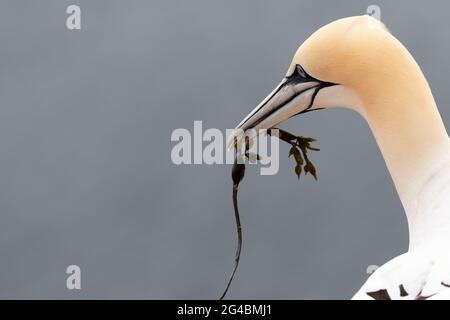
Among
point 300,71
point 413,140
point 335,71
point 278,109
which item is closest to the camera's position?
point 413,140

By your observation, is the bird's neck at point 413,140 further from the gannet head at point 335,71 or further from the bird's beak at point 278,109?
the bird's beak at point 278,109

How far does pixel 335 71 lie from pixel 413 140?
557mm

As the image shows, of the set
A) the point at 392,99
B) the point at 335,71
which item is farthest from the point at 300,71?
the point at 392,99

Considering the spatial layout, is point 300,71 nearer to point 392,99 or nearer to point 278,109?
point 278,109

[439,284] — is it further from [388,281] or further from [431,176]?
[431,176]

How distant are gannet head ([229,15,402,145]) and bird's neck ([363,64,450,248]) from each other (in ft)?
0.34

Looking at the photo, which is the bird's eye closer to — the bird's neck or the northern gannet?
the northern gannet

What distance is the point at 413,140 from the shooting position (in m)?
6.18

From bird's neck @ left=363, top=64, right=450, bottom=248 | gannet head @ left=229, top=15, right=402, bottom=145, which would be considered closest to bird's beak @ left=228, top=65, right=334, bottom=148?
gannet head @ left=229, top=15, right=402, bottom=145

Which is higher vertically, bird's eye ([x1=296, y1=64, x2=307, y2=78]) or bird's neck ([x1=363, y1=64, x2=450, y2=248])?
bird's eye ([x1=296, y1=64, x2=307, y2=78])

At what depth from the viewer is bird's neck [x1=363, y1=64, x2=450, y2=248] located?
613 cm

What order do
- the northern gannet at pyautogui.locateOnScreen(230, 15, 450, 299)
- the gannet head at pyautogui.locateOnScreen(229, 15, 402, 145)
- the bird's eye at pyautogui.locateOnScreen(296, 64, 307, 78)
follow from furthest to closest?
1. the bird's eye at pyautogui.locateOnScreen(296, 64, 307, 78)
2. the gannet head at pyautogui.locateOnScreen(229, 15, 402, 145)
3. the northern gannet at pyautogui.locateOnScreen(230, 15, 450, 299)
